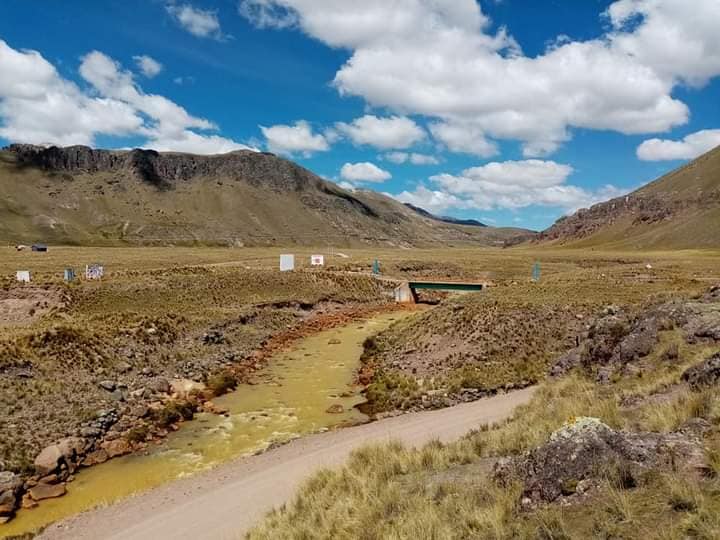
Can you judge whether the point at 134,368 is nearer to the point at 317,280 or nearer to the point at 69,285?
the point at 69,285

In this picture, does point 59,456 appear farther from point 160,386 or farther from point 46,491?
point 160,386

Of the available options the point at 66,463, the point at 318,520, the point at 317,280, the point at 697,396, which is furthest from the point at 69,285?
the point at 697,396

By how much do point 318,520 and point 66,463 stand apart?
1370cm

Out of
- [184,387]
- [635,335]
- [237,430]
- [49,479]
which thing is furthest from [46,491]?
[635,335]

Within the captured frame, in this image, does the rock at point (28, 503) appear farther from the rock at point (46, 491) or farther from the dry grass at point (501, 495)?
the dry grass at point (501, 495)

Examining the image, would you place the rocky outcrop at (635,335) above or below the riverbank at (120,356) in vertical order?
above

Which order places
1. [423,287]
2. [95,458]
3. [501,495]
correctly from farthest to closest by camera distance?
[423,287] < [95,458] < [501,495]

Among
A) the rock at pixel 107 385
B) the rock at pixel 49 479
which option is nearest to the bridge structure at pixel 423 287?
the rock at pixel 107 385

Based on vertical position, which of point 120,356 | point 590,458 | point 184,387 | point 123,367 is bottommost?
point 184,387

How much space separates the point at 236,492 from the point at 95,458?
8.73m

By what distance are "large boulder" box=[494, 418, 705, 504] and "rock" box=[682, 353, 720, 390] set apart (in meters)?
3.85

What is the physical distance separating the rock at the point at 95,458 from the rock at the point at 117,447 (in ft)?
0.63

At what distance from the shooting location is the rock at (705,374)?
1284 cm

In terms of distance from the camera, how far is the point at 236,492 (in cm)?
1599
